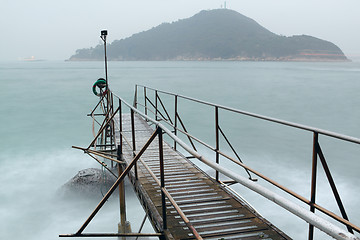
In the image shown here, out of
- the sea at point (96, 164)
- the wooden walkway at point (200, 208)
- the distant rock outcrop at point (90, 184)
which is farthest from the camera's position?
the distant rock outcrop at point (90, 184)

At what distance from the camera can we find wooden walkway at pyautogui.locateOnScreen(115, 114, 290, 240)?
3412 millimetres

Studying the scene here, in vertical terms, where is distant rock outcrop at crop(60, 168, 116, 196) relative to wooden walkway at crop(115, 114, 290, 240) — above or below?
below

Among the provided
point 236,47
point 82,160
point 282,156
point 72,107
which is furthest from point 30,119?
point 236,47

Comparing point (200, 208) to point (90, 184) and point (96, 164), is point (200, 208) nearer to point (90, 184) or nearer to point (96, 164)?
point (90, 184)

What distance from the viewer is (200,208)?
397 cm

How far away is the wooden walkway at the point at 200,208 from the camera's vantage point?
341cm

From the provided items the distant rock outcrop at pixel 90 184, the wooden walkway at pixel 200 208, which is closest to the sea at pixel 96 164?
the distant rock outcrop at pixel 90 184

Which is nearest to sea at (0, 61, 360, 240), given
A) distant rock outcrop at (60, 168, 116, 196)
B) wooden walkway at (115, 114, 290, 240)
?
distant rock outcrop at (60, 168, 116, 196)

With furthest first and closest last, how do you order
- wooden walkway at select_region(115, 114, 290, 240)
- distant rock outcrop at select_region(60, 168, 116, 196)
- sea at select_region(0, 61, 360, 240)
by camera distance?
distant rock outcrop at select_region(60, 168, 116, 196) → sea at select_region(0, 61, 360, 240) → wooden walkway at select_region(115, 114, 290, 240)

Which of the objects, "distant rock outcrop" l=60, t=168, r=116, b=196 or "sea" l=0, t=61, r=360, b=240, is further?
"distant rock outcrop" l=60, t=168, r=116, b=196

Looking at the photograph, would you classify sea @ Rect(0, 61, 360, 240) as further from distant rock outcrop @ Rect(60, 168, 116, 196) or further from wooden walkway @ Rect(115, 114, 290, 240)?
wooden walkway @ Rect(115, 114, 290, 240)

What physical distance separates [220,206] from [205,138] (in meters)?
16.5

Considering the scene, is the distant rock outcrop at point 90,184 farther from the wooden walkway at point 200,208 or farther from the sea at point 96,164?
the wooden walkway at point 200,208

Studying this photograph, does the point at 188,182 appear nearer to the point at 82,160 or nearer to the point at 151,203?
the point at 151,203
